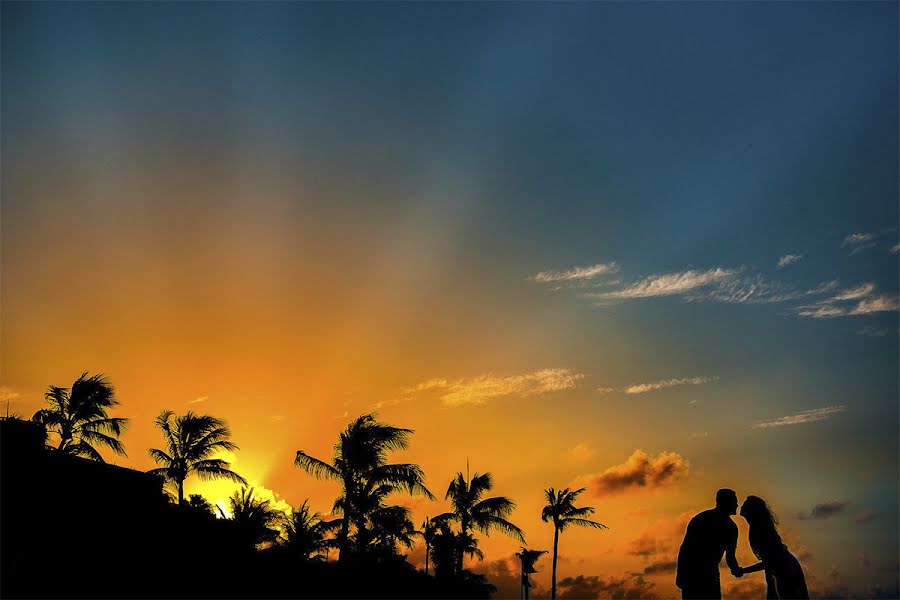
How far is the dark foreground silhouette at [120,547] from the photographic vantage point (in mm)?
12492

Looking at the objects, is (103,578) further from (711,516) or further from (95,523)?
(711,516)

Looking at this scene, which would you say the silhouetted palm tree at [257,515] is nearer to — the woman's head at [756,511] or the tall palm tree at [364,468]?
the tall palm tree at [364,468]

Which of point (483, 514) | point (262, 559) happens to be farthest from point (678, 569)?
point (483, 514)

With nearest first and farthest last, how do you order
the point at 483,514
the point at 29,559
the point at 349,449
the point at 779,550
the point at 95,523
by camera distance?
1. the point at 779,550
2. the point at 29,559
3. the point at 95,523
4. the point at 349,449
5. the point at 483,514

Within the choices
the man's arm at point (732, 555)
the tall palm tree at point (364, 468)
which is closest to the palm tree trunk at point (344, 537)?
the tall palm tree at point (364, 468)

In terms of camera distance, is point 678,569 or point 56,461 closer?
point 678,569

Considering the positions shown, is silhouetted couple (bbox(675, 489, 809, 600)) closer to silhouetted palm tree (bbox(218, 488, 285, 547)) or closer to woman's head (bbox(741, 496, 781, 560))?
woman's head (bbox(741, 496, 781, 560))

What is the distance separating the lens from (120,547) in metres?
14.8

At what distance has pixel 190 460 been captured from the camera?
38875mm

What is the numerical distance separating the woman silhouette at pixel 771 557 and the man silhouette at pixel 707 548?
233 mm

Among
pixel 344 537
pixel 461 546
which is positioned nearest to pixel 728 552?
pixel 344 537

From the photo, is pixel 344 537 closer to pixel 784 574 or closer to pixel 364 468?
pixel 364 468

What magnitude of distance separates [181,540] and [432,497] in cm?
2228

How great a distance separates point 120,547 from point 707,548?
12.6 m
